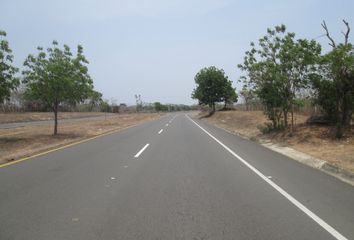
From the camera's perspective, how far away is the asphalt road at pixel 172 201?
5882 millimetres

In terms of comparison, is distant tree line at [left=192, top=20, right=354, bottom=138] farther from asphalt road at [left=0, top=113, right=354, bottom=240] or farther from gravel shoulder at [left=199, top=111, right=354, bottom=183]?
asphalt road at [left=0, top=113, right=354, bottom=240]

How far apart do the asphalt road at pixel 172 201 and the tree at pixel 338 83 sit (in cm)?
759

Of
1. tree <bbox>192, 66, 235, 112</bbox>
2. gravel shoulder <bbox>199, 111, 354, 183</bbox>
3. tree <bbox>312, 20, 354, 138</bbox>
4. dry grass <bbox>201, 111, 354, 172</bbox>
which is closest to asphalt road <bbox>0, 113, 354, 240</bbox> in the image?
gravel shoulder <bbox>199, 111, 354, 183</bbox>

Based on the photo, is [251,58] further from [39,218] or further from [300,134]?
[39,218]

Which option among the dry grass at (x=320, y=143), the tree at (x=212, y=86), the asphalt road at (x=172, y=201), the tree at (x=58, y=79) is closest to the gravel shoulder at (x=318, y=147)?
the dry grass at (x=320, y=143)

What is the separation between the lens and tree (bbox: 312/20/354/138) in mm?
18516

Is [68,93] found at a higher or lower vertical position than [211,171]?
higher

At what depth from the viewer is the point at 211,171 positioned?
37.7 feet

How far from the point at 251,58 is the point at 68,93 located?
11859mm

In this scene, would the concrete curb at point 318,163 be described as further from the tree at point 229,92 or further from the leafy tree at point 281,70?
the tree at point 229,92

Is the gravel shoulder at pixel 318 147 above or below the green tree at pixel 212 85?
below

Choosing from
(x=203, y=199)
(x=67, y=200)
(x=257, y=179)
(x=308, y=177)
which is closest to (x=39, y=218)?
(x=67, y=200)

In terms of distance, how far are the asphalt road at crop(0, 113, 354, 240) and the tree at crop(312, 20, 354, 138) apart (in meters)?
7.59

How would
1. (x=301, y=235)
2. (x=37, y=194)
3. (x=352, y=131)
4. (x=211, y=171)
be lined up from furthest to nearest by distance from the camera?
(x=352, y=131) < (x=211, y=171) < (x=37, y=194) < (x=301, y=235)
